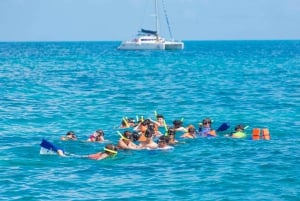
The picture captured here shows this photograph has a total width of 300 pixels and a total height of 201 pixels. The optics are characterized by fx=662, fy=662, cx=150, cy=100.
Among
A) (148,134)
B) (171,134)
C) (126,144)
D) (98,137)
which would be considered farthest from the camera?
(98,137)

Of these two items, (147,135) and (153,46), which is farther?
(153,46)

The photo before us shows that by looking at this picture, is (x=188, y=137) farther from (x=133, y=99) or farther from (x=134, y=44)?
(x=134, y=44)

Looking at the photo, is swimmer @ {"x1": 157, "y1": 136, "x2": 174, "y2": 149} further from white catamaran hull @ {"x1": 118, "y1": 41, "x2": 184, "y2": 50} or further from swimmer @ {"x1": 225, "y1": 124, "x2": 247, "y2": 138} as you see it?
white catamaran hull @ {"x1": 118, "y1": 41, "x2": 184, "y2": 50}

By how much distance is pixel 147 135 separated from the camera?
29.8 m

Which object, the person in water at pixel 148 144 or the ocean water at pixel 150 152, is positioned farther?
the person in water at pixel 148 144

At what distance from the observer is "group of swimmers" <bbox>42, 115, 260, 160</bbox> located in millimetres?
27339

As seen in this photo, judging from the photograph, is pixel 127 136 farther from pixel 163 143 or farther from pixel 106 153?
pixel 106 153

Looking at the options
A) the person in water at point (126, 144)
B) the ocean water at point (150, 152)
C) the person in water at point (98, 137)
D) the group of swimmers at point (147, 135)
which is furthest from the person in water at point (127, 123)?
the person in water at point (126, 144)

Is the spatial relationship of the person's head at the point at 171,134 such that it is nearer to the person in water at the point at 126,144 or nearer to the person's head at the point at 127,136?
the person's head at the point at 127,136

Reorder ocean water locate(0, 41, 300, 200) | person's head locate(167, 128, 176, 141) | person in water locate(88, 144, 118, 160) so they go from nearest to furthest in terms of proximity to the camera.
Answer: ocean water locate(0, 41, 300, 200)
person in water locate(88, 144, 118, 160)
person's head locate(167, 128, 176, 141)

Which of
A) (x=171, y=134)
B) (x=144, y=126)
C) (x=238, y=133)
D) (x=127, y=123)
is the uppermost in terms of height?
(x=144, y=126)

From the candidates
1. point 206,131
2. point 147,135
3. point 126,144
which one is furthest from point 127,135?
point 206,131

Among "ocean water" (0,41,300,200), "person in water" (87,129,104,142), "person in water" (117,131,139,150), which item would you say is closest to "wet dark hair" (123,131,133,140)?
"person in water" (117,131,139,150)

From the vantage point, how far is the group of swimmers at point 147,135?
2734 cm
